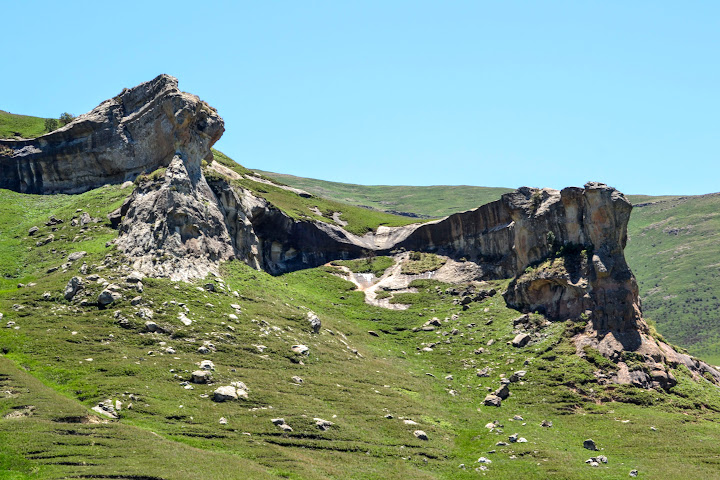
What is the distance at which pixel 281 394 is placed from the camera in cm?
5075

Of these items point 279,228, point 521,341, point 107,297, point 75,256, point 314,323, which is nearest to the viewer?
point 107,297

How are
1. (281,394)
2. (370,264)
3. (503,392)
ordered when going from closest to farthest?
(281,394) → (503,392) → (370,264)

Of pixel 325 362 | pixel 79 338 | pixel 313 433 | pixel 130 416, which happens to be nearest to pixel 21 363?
pixel 79 338

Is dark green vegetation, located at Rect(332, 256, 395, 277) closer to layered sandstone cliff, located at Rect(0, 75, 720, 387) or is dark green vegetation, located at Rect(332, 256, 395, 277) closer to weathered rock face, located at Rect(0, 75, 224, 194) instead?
layered sandstone cliff, located at Rect(0, 75, 720, 387)

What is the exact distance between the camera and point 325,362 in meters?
63.3

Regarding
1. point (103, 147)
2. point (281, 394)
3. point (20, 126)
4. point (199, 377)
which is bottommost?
point (281, 394)

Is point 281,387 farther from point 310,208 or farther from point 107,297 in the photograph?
point 310,208

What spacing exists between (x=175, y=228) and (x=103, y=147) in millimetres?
33955

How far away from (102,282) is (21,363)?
15598mm

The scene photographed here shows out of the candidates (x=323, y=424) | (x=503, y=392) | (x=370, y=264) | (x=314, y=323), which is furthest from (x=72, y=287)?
(x=370, y=264)

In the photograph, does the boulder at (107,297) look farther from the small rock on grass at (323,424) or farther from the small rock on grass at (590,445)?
the small rock on grass at (590,445)

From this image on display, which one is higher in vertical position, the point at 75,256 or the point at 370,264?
the point at 75,256

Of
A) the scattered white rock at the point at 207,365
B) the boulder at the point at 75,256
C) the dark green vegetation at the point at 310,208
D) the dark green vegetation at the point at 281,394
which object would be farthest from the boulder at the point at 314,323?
the dark green vegetation at the point at 310,208

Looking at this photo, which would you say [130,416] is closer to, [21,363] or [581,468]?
[21,363]
